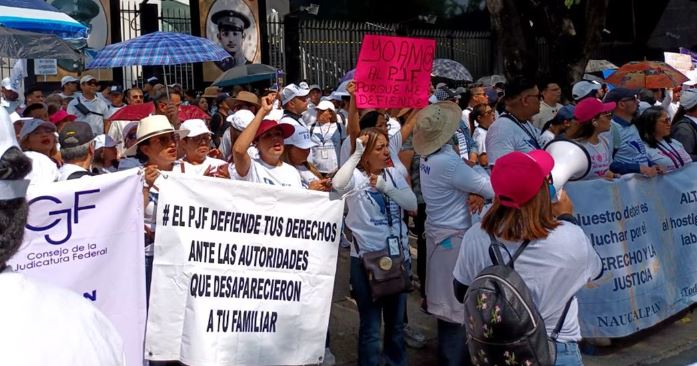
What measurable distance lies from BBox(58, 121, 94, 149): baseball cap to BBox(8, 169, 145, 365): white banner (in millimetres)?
552

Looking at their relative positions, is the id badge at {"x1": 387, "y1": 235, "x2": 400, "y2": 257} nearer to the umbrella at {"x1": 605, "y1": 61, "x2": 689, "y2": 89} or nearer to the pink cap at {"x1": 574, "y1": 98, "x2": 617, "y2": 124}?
the pink cap at {"x1": 574, "y1": 98, "x2": 617, "y2": 124}

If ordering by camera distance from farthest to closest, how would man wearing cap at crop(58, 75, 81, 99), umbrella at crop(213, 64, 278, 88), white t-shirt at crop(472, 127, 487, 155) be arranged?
umbrella at crop(213, 64, 278, 88)
man wearing cap at crop(58, 75, 81, 99)
white t-shirt at crop(472, 127, 487, 155)

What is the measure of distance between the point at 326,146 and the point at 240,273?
15.1 feet

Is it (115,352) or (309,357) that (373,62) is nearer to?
(309,357)

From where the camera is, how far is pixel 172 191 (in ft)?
16.2

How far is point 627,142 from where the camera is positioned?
7691 millimetres

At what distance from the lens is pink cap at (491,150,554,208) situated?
142 inches

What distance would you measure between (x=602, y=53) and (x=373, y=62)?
66.9 feet

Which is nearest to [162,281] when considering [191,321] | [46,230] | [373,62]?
[191,321]

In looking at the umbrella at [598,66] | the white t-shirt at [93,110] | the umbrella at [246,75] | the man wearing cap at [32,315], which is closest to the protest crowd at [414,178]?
the man wearing cap at [32,315]

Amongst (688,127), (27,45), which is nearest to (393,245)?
(27,45)

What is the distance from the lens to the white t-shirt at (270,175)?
5.42 metres

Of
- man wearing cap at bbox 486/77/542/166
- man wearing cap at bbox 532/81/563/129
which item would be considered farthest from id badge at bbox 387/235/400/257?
man wearing cap at bbox 532/81/563/129

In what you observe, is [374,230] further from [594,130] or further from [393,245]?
[594,130]
